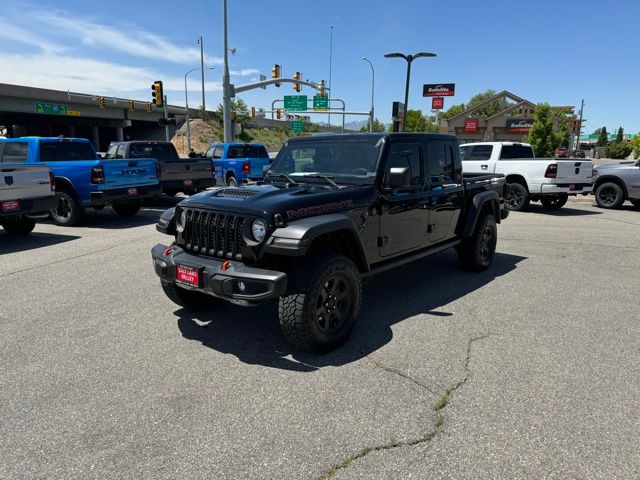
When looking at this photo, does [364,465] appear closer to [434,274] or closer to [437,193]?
[437,193]

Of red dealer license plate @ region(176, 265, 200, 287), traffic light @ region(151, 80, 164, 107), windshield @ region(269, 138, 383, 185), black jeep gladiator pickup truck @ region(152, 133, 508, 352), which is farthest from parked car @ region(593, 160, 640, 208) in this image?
traffic light @ region(151, 80, 164, 107)

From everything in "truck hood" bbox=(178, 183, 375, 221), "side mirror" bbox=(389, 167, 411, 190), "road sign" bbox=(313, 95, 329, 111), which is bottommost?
"truck hood" bbox=(178, 183, 375, 221)

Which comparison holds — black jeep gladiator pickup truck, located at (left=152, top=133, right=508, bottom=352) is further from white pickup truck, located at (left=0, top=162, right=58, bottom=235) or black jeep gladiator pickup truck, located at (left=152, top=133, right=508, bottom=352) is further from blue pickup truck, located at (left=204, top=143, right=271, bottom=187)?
blue pickup truck, located at (left=204, top=143, right=271, bottom=187)

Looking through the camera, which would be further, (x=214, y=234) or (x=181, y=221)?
(x=181, y=221)

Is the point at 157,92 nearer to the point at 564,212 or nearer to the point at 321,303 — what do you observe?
the point at 564,212

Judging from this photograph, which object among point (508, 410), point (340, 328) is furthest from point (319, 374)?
point (508, 410)

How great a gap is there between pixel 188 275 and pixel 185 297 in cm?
93

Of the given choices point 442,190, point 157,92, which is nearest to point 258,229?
point 442,190

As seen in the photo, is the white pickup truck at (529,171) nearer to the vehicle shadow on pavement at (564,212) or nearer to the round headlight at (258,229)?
the vehicle shadow on pavement at (564,212)

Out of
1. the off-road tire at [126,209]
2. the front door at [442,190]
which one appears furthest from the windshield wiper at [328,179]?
the off-road tire at [126,209]

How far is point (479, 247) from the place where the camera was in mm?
6371

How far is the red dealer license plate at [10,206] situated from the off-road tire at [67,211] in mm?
1652

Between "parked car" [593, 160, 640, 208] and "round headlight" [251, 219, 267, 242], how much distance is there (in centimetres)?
1387

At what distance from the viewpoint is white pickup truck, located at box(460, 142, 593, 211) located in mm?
12445
